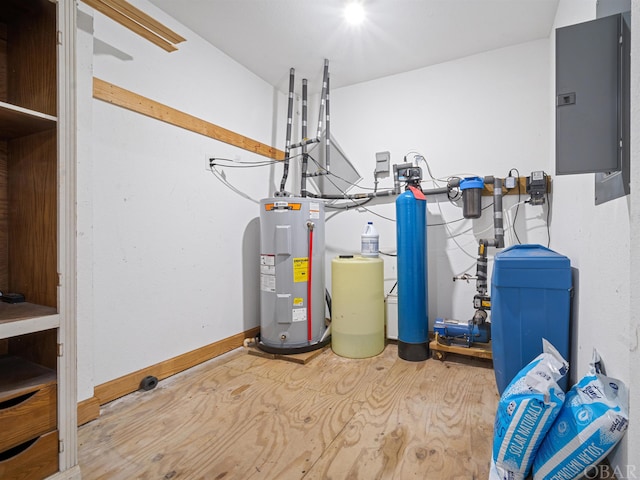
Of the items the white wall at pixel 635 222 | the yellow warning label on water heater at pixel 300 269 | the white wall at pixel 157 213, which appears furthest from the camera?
the yellow warning label on water heater at pixel 300 269

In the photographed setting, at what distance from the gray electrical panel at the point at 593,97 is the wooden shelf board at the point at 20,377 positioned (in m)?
1.87

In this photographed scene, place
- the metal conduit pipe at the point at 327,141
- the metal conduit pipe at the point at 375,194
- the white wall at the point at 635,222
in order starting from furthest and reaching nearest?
the metal conduit pipe at the point at 327,141 → the metal conduit pipe at the point at 375,194 → the white wall at the point at 635,222

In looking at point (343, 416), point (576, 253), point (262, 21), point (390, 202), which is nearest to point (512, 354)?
point (576, 253)

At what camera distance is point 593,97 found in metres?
1.06

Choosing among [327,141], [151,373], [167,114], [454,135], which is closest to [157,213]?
[167,114]

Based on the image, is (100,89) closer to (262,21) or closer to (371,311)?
(262,21)

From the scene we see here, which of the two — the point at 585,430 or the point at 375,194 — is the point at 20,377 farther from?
the point at 375,194

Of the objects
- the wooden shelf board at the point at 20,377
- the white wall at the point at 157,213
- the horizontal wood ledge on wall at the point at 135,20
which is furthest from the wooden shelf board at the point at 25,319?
the horizontal wood ledge on wall at the point at 135,20

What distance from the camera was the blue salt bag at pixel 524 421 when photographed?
108 centimetres

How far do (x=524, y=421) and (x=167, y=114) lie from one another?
240cm

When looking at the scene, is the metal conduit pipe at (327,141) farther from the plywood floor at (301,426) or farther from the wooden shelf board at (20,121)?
the wooden shelf board at (20,121)

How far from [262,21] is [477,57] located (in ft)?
5.64

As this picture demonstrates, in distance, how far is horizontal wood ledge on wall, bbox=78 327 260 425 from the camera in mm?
1603

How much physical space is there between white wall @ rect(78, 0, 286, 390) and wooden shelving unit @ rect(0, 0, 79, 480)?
0.32m
